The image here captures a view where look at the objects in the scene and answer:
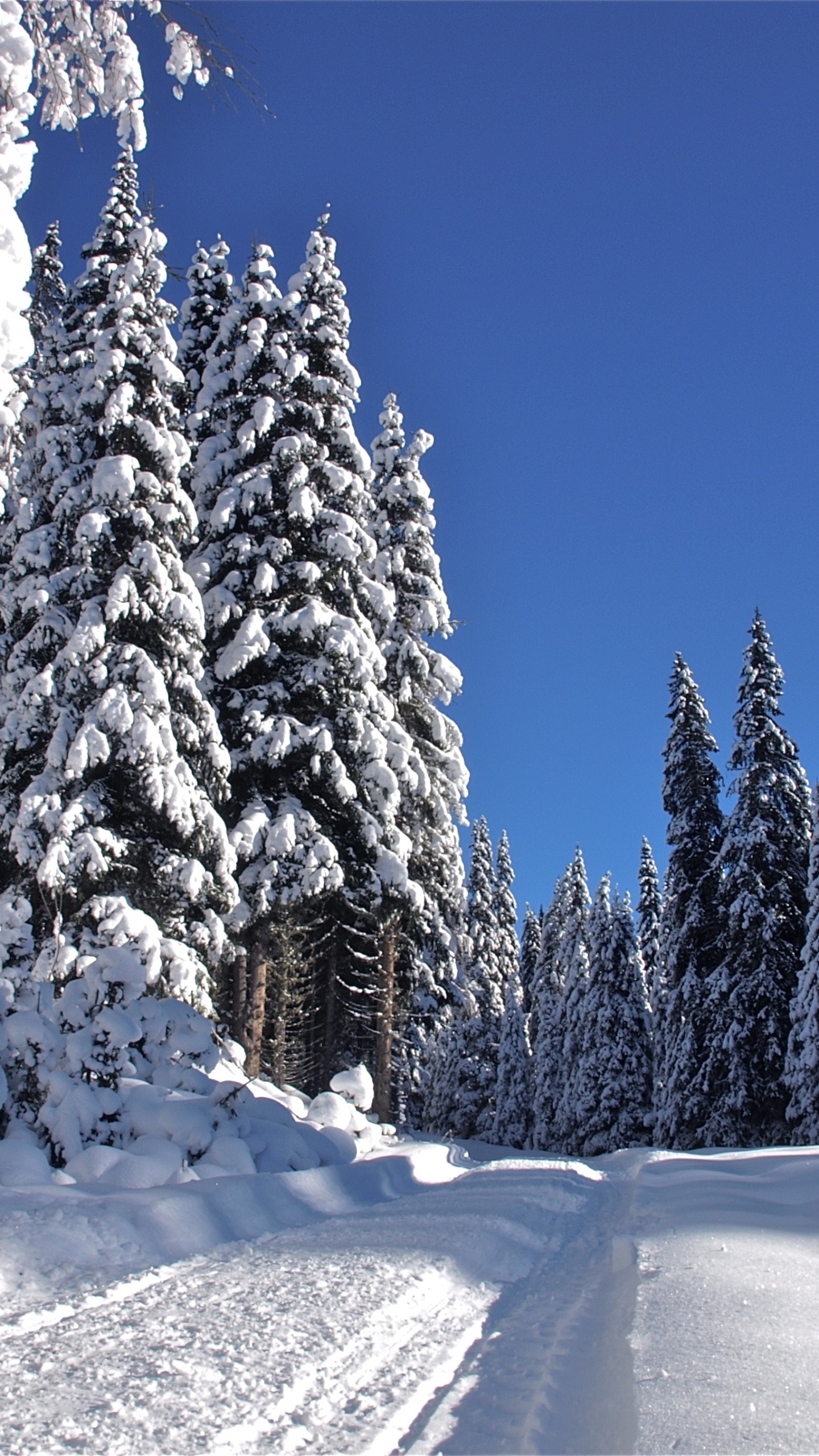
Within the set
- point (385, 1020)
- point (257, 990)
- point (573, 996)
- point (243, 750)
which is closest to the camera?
point (257, 990)

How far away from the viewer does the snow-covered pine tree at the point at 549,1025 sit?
40312 millimetres

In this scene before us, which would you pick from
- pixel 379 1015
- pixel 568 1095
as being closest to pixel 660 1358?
pixel 379 1015

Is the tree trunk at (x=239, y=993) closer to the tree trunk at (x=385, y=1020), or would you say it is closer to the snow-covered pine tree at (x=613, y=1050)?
the tree trunk at (x=385, y=1020)

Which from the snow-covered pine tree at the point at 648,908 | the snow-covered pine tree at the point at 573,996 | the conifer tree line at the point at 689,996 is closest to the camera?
the conifer tree line at the point at 689,996

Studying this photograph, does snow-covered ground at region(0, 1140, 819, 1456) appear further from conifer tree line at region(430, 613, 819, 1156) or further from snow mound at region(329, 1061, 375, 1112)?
conifer tree line at region(430, 613, 819, 1156)

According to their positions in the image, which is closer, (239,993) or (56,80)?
(56,80)

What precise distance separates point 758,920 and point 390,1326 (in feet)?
73.3

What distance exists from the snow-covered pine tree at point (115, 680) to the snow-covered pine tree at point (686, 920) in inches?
705

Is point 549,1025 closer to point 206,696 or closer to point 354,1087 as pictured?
point 206,696

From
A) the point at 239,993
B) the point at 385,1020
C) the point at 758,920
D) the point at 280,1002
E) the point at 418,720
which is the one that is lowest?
the point at 385,1020

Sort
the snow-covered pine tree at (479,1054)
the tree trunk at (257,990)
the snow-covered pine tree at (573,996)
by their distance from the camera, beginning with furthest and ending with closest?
the snow-covered pine tree at (479,1054) < the snow-covered pine tree at (573,996) < the tree trunk at (257,990)

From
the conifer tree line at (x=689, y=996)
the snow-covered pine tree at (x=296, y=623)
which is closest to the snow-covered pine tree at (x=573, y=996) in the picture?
the conifer tree line at (x=689, y=996)

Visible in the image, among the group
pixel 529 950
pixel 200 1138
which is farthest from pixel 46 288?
pixel 529 950

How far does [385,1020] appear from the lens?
57.6 feet
